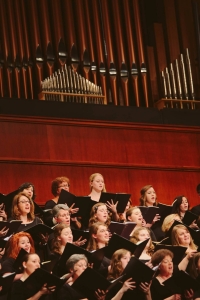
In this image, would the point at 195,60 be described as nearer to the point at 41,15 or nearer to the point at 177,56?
the point at 177,56

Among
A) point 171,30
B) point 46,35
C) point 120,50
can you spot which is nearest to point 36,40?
point 46,35

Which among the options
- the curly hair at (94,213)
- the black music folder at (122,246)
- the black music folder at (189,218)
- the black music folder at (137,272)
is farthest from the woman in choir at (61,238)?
the black music folder at (189,218)

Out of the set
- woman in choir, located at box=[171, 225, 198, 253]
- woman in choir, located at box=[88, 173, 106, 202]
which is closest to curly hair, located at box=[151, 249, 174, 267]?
woman in choir, located at box=[171, 225, 198, 253]

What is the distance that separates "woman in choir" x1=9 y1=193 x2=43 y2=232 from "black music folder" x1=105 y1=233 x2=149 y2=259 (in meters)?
0.71

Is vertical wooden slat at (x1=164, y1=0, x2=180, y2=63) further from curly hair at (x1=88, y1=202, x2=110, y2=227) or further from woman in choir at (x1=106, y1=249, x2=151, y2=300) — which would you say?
woman in choir at (x1=106, y1=249, x2=151, y2=300)

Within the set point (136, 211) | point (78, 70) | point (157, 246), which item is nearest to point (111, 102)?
point (78, 70)

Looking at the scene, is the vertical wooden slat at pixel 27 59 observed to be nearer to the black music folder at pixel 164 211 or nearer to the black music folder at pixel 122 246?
the black music folder at pixel 164 211

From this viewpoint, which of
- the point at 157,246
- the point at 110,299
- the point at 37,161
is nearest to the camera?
the point at 110,299

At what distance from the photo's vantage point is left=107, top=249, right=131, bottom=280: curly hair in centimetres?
508

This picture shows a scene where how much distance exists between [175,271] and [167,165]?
2.84 metres

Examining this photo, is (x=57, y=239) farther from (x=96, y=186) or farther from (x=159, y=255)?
(x=96, y=186)

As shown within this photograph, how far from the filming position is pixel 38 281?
15.3ft

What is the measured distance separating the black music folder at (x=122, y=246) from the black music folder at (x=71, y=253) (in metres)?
0.13

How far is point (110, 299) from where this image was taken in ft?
16.2
